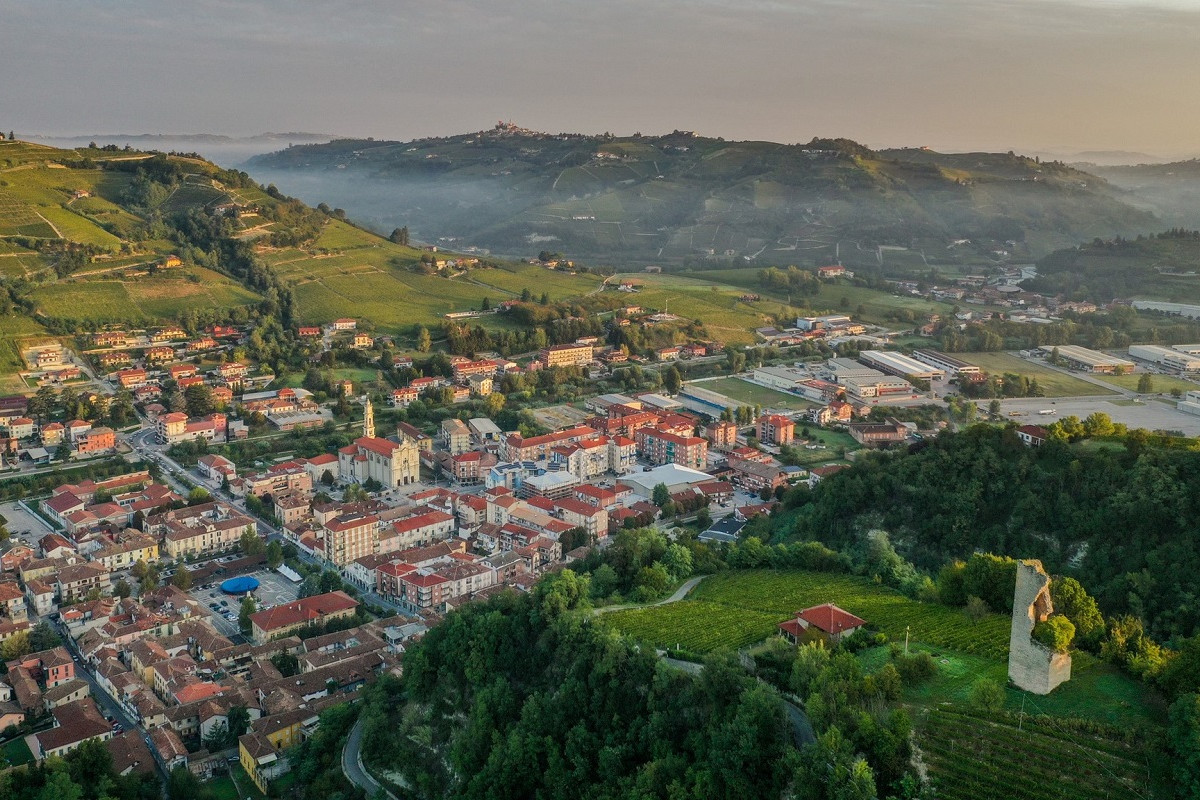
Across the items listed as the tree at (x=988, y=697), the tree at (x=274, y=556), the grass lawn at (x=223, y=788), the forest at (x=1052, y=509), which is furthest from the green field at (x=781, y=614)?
the tree at (x=274, y=556)

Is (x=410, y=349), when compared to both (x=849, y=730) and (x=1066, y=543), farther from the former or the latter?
(x=849, y=730)

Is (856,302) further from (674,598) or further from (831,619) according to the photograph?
(831,619)

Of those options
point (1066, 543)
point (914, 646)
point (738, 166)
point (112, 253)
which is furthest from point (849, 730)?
point (738, 166)

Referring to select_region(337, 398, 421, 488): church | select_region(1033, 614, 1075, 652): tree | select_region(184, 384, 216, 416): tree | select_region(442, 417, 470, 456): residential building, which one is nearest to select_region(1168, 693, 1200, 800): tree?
select_region(1033, 614, 1075, 652): tree

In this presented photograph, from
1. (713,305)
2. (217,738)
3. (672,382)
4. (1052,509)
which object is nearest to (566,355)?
(672,382)

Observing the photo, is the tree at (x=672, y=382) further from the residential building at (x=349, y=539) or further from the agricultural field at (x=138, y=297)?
the agricultural field at (x=138, y=297)

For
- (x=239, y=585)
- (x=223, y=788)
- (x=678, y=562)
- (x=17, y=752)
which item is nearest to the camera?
(x=223, y=788)
